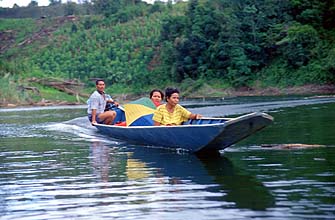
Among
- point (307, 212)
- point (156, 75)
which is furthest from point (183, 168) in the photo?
point (156, 75)

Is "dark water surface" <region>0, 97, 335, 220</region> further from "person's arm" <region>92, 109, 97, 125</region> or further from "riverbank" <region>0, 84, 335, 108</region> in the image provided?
"riverbank" <region>0, 84, 335, 108</region>

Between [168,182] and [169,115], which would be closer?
[168,182]

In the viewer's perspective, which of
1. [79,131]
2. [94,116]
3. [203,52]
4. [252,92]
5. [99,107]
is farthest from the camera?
[203,52]

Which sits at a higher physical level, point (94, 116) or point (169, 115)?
point (169, 115)

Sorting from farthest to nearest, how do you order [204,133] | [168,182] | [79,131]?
1. [79,131]
2. [204,133]
3. [168,182]

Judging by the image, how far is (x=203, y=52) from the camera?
4341 cm

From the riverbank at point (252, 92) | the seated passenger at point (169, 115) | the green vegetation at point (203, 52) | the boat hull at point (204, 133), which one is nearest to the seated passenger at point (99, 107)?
the boat hull at point (204, 133)

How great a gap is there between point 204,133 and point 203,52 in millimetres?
34750

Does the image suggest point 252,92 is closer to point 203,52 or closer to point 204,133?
point 203,52

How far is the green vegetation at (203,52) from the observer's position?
3878 centimetres

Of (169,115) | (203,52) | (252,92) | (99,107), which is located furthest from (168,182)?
(203,52)

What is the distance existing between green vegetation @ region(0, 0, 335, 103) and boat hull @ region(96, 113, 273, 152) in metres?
23.3

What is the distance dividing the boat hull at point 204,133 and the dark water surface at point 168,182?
0.60ft

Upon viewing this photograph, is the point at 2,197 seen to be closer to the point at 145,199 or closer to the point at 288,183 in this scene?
the point at 145,199
